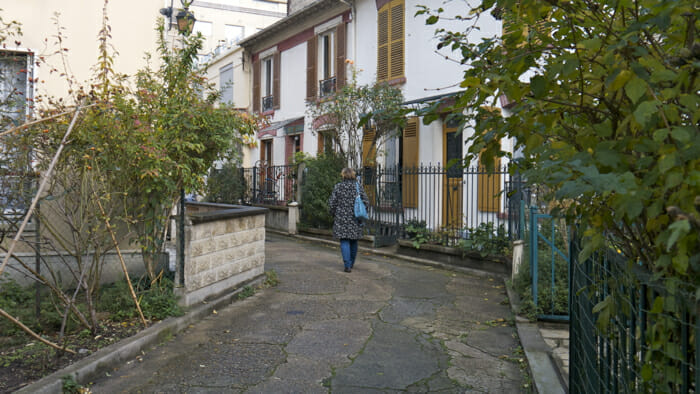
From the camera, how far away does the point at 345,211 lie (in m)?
8.80

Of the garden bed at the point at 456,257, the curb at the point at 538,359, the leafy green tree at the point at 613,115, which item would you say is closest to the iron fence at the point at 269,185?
the garden bed at the point at 456,257

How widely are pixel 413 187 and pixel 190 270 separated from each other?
6.95 metres

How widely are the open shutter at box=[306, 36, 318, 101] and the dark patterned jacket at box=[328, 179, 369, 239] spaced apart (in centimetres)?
809

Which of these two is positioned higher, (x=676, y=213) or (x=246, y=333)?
(x=676, y=213)

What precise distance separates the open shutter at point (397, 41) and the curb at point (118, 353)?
8.87 meters

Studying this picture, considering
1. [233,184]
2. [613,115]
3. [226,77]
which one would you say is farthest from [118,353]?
[226,77]

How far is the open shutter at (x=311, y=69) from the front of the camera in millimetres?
16609

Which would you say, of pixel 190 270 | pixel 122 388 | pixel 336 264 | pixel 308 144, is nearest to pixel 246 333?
pixel 190 270

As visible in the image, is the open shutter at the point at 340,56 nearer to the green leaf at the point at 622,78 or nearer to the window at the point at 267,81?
the window at the point at 267,81

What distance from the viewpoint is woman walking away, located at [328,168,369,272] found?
338 inches

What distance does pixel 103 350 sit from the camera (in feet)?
14.5

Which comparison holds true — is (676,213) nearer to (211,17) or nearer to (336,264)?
(336,264)

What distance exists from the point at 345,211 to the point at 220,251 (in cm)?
277

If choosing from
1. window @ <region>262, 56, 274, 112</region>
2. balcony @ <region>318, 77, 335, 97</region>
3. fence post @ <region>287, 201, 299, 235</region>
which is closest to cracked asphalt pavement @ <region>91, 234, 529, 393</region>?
fence post @ <region>287, 201, 299, 235</region>
